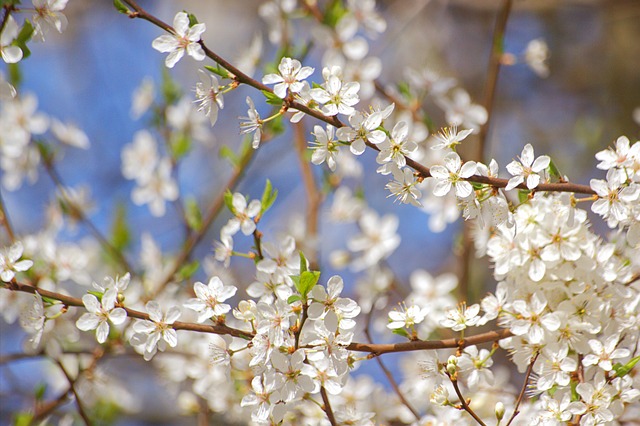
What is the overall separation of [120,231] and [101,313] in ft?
3.46

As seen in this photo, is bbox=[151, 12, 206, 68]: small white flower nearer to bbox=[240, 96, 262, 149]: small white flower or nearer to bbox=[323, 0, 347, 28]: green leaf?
bbox=[240, 96, 262, 149]: small white flower

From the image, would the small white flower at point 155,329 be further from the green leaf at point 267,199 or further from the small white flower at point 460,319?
the small white flower at point 460,319

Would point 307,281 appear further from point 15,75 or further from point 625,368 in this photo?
point 15,75

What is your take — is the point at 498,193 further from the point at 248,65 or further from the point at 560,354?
the point at 248,65

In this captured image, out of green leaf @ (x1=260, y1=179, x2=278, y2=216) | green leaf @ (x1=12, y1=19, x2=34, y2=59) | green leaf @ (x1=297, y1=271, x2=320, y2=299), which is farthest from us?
green leaf @ (x1=260, y1=179, x2=278, y2=216)

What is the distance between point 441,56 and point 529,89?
0.52m

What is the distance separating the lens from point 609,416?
38.6 inches

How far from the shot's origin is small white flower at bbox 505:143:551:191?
3.20ft

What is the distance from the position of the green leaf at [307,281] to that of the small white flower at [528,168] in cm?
30

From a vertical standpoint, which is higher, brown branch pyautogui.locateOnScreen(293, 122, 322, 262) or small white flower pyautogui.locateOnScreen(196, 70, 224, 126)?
small white flower pyautogui.locateOnScreen(196, 70, 224, 126)

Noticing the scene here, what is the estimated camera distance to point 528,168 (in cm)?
99

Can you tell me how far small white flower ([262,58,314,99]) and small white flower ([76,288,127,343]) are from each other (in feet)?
1.27

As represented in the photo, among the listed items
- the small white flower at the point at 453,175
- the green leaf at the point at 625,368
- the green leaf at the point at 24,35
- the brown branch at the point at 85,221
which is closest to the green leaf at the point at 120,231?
the brown branch at the point at 85,221

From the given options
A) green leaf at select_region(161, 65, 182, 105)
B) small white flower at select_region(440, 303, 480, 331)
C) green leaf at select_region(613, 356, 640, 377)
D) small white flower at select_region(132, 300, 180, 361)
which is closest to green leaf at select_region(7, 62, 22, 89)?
green leaf at select_region(161, 65, 182, 105)
